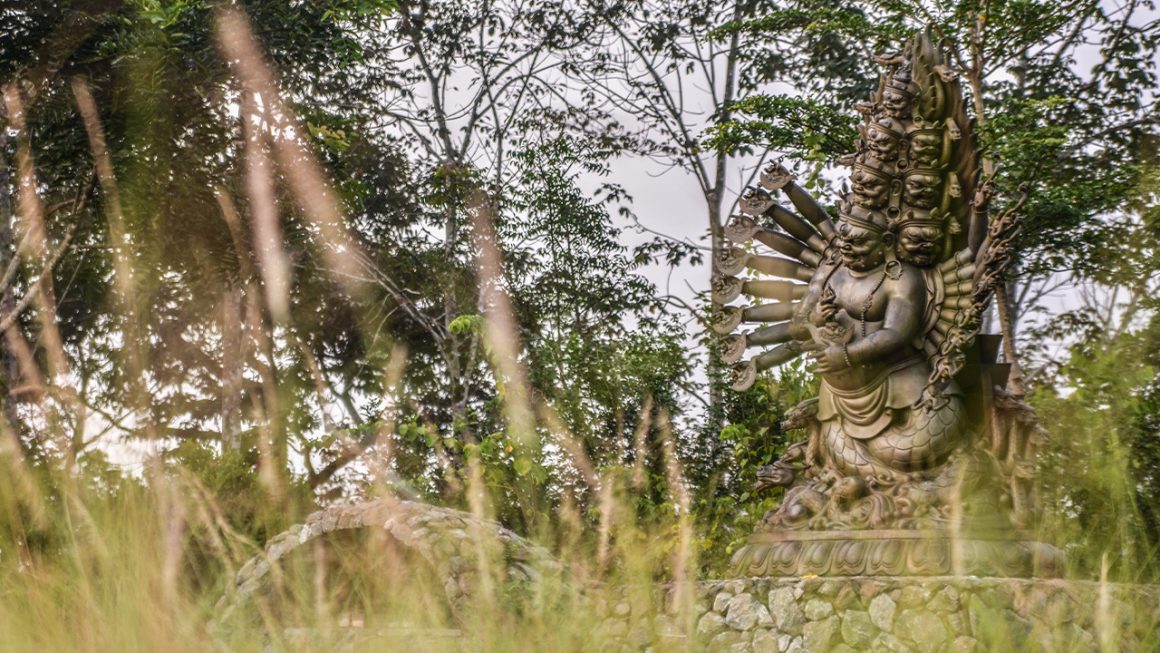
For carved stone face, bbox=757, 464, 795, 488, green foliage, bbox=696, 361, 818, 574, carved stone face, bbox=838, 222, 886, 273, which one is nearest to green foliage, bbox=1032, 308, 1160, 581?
carved stone face, bbox=757, 464, 795, 488

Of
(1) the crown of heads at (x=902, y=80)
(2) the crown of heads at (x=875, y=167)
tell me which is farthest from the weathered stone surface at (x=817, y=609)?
→ (1) the crown of heads at (x=902, y=80)

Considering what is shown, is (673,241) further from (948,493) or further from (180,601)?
(180,601)

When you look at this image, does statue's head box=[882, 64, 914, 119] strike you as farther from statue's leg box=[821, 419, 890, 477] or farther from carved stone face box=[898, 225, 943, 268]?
statue's leg box=[821, 419, 890, 477]

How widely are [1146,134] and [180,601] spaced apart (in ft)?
36.0

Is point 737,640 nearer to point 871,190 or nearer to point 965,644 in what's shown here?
point 965,644

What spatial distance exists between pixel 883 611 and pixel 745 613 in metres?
0.61

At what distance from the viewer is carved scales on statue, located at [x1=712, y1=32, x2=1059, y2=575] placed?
521 centimetres

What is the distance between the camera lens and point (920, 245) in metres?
5.51

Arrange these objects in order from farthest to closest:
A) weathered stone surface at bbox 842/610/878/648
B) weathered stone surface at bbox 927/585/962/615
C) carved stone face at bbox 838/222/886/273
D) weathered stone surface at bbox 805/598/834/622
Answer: carved stone face at bbox 838/222/886/273, weathered stone surface at bbox 805/598/834/622, weathered stone surface at bbox 842/610/878/648, weathered stone surface at bbox 927/585/962/615

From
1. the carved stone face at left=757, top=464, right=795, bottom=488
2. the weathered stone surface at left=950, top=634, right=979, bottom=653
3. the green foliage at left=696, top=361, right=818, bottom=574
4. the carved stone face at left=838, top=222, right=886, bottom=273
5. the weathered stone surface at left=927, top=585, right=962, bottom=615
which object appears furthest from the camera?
the green foliage at left=696, top=361, right=818, bottom=574

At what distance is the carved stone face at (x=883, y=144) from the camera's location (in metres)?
5.58

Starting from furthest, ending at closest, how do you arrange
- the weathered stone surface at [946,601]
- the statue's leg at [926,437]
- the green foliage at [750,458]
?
1. the green foliage at [750,458]
2. the statue's leg at [926,437]
3. the weathered stone surface at [946,601]

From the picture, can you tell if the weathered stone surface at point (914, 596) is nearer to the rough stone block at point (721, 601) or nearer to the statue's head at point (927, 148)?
the rough stone block at point (721, 601)

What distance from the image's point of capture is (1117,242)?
10195 millimetres
